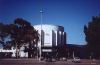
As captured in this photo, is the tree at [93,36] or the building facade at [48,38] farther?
the building facade at [48,38]

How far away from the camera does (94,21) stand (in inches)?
2849

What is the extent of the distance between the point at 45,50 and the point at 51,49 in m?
2.85

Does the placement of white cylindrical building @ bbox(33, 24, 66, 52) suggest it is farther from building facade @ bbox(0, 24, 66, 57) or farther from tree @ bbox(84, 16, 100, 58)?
tree @ bbox(84, 16, 100, 58)

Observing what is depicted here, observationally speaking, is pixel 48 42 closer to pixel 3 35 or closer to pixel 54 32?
pixel 54 32

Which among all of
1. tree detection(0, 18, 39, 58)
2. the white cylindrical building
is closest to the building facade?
the white cylindrical building

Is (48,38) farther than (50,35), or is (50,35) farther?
(48,38)

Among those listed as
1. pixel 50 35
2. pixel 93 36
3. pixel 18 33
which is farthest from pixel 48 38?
pixel 93 36

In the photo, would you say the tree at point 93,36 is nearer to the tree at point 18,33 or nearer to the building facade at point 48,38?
the tree at point 18,33

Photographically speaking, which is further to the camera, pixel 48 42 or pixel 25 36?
pixel 48 42

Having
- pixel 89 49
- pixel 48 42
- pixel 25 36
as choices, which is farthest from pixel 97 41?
Answer: pixel 48 42

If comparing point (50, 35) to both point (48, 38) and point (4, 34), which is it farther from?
point (4, 34)

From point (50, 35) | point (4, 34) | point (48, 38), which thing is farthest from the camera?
point (48, 38)

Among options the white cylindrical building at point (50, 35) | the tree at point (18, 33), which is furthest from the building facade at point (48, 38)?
the tree at point (18, 33)

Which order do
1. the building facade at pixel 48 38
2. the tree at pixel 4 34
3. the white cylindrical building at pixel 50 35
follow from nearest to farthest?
1. the tree at pixel 4 34
2. the building facade at pixel 48 38
3. the white cylindrical building at pixel 50 35
